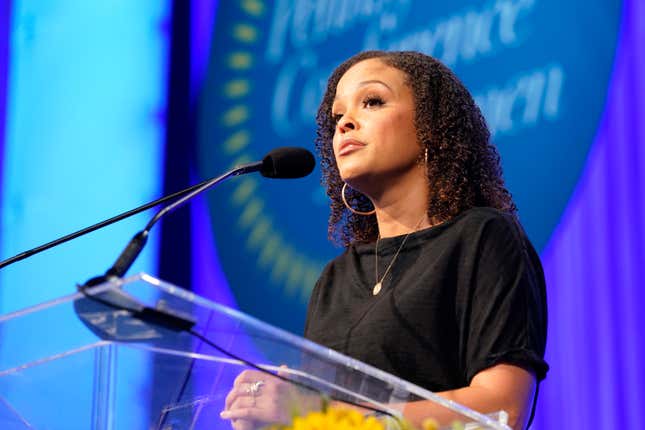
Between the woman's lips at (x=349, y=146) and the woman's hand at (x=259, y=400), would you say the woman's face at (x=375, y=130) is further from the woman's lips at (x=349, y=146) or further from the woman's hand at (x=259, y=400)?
the woman's hand at (x=259, y=400)

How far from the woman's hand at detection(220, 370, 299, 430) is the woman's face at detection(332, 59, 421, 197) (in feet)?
3.03

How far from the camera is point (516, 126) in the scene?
111 inches

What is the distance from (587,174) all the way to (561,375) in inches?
21.7

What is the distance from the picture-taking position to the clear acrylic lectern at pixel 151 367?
3.18 feet

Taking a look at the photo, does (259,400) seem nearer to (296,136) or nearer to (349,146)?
(349,146)

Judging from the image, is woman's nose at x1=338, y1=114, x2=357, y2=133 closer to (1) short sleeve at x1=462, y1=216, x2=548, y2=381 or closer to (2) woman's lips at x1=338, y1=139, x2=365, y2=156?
(2) woman's lips at x1=338, y1=139, x2=365, y2=156

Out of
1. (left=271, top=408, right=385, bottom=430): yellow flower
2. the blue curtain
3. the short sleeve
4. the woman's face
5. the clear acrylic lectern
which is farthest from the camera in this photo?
the blue curtain

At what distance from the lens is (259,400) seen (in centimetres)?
103

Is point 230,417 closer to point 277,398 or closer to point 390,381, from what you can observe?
point 277,398

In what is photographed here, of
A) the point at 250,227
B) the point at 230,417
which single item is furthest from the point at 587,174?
the point at 230,417

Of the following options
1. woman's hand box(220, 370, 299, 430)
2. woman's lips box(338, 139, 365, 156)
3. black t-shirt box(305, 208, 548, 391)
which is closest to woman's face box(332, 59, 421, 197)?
woman's lips box(338, 139, 365, 156)

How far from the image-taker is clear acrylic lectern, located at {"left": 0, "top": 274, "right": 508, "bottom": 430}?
0.97 metres

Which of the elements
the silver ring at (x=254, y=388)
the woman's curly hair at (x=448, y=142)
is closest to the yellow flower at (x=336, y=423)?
the silver ring at (x=254, y=388)

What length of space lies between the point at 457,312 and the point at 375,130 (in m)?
0.46
